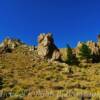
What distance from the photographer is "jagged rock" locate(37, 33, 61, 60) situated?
85637 millimetres

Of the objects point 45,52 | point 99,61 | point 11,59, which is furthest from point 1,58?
point 99,61

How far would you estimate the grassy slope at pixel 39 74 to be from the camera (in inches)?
1633

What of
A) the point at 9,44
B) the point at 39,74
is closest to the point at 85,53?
the point at 9,44

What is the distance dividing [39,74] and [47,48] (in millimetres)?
32509

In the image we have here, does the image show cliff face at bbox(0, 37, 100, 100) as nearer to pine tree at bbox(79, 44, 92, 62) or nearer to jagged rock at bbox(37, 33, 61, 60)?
jagged rock at bbox(37, 33, 61, 60)

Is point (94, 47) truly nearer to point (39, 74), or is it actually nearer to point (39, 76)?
point (39, 74)

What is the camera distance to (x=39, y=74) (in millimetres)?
57281

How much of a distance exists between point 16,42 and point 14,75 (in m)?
47.4

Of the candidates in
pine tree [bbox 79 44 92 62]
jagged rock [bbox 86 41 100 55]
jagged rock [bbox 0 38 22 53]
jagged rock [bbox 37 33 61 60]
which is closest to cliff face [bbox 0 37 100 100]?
jagged rock [bbox 0 38 22 53]

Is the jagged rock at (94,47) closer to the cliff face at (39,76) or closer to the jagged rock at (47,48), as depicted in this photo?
the jagged rock at (47,48)

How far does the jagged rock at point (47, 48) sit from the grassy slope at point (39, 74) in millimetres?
3068

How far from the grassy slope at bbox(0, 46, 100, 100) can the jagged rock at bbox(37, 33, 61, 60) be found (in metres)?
3.07

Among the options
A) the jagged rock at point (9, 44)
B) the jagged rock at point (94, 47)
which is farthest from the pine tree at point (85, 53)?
the jagged rock at point (9, 44)

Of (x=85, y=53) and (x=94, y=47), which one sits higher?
(x=94, y=47)
